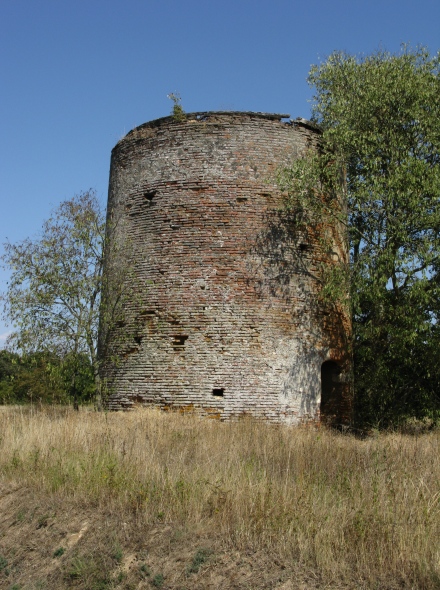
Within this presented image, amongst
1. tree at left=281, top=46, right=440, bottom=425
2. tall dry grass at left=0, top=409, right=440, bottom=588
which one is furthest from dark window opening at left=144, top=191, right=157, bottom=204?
tall dry grass at left=0, top=409, right=440, bottom=588

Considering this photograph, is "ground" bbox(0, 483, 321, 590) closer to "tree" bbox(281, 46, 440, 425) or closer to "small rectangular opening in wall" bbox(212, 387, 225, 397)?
"small rectangular opening in wall" bbox(212, 387, 225, 397)

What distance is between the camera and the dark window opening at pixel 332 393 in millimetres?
13594

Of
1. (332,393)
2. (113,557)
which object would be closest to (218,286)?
(332,393)

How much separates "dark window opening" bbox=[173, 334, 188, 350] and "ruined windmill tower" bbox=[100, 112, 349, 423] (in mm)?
25

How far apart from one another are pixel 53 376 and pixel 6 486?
5.19m

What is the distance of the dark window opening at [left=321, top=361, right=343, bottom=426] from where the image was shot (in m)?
13.6

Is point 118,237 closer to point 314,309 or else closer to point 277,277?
point 277,277

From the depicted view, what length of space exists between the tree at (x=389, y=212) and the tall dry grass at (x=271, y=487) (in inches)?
148

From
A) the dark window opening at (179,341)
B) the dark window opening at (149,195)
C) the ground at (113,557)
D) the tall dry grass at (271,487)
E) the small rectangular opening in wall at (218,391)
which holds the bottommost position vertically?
the ground at (113,557)

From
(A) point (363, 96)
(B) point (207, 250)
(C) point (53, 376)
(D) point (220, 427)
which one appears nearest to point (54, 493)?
(D) point (220, 427)

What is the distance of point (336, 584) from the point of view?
4871 millimetres

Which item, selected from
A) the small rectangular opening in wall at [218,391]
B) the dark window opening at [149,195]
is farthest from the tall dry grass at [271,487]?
the dark window opening at [149,195]

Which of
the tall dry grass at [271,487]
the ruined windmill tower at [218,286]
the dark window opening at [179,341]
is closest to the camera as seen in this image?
the tall dry grass at [271,487]

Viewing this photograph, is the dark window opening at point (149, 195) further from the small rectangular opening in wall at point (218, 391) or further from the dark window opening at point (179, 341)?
the small rectangular opening in wall at point (218, 391)
